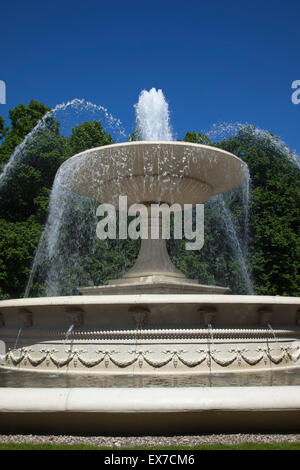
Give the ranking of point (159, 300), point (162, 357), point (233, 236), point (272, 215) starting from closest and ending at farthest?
point (159, 300) < point (162, 357) < point (272, 215) < point (233, 236)

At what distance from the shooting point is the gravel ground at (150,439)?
11.5 feet

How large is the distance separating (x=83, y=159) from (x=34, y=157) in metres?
11.6

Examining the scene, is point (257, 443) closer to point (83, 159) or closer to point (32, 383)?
point (32, 383)

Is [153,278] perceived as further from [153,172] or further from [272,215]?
[272,215]

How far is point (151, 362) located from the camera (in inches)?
186

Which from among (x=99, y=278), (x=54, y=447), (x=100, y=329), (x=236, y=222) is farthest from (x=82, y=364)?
(x=236, y=222)

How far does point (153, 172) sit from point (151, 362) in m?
4.29

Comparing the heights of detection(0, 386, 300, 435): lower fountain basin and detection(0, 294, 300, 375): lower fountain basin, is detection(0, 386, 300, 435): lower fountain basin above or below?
below

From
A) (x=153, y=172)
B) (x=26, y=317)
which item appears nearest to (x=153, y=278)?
(x=153, y=172)

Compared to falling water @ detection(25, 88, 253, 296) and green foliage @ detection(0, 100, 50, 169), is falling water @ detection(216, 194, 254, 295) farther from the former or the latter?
green foliage @ detection(0, 100, 50, 169)

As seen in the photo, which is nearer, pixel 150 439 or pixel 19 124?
pixel 150 439

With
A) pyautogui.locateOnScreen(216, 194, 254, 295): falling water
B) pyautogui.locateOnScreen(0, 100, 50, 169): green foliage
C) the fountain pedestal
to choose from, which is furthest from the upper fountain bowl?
pyautogui.locateOnScreen(0, 100, 50, 169): green foliage

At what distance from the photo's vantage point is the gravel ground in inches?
138

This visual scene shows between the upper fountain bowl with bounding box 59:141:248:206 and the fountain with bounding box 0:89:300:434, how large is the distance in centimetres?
347
